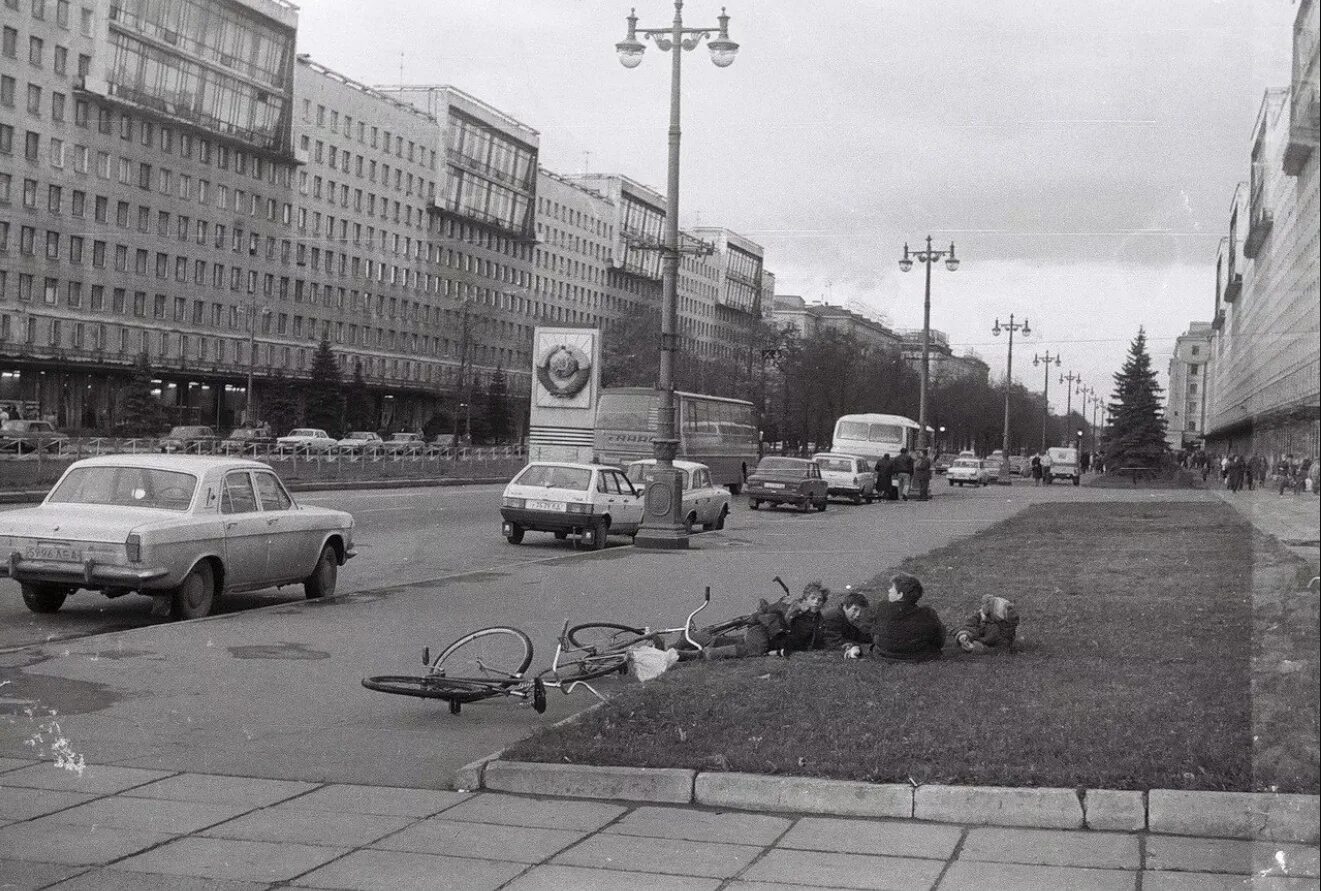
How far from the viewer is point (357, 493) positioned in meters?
41.5

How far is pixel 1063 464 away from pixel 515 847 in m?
86.1

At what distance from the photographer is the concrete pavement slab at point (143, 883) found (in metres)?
5.18

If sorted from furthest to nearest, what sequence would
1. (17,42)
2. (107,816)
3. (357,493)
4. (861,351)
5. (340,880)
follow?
(861,351) → (17,42) → (357,493) → (107,816) → (340,880)

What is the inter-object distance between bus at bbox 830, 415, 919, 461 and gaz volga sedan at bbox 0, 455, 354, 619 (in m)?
48.3

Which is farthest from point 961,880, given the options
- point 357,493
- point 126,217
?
point 126,217

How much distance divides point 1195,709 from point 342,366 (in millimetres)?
99437

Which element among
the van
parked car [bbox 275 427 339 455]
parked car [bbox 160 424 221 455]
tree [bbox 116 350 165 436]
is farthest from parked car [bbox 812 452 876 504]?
tree [bbox 116 350 165 436]

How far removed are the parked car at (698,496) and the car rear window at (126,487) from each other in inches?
606

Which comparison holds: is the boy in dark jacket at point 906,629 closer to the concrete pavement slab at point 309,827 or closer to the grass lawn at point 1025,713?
the grass lawn at point 1025,713

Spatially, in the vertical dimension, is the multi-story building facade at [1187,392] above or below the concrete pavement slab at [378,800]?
above

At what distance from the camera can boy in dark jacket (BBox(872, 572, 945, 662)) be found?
9.95m

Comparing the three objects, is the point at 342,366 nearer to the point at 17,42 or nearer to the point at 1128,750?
the point at 17,42

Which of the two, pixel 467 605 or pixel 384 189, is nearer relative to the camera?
pixel 467 605

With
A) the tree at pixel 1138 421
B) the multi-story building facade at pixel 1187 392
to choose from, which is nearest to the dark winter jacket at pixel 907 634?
the tree at pixel 1138 421
